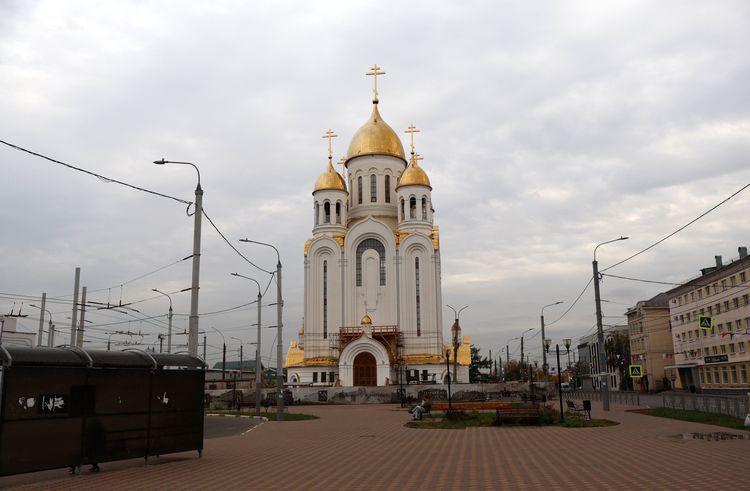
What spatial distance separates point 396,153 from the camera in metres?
65.0

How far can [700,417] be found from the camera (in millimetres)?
25969

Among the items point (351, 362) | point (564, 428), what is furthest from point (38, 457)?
point (351, 362)

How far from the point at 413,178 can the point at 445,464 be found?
157ft

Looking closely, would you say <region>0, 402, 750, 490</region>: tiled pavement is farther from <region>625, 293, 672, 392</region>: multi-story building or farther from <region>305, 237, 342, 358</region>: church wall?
<region>625, 293, 672, 392</region>: multi-story building

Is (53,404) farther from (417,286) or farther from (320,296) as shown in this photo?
(417,286)

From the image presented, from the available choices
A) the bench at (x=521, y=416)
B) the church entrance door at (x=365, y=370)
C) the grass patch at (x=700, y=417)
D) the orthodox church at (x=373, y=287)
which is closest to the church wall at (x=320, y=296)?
the orthodox church at (x=373, y=287)

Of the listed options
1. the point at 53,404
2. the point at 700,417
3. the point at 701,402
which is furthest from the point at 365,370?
the point at 53,404

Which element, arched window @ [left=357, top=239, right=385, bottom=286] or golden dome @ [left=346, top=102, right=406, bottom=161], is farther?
golden dome @ [left=346, top=102, right=406, bottom=161]

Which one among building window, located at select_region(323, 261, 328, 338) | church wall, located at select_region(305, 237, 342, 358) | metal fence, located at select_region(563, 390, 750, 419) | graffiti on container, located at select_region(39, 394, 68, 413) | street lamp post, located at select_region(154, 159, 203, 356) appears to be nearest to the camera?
graffiti on container, located at select_region(39, 394, 68, 413)

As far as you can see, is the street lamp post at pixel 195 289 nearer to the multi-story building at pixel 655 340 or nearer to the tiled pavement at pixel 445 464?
the tiled pavement at pixel 445 464

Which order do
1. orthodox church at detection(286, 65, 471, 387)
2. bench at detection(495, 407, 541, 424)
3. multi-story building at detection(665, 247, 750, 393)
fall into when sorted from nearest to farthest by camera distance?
bench at detection(495, 407, 541, 424)
multi-story building at detection(665, 247, 750, 393)
orthodox church at detection(286, 65, 471, 387)

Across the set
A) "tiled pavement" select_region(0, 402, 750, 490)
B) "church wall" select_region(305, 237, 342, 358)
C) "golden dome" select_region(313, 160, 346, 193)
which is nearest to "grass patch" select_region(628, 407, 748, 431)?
"tiled pavement" select_region(0, 402, 750, 490)

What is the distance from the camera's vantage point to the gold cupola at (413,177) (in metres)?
60.7

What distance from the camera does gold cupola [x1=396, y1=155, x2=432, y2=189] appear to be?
199 feet
